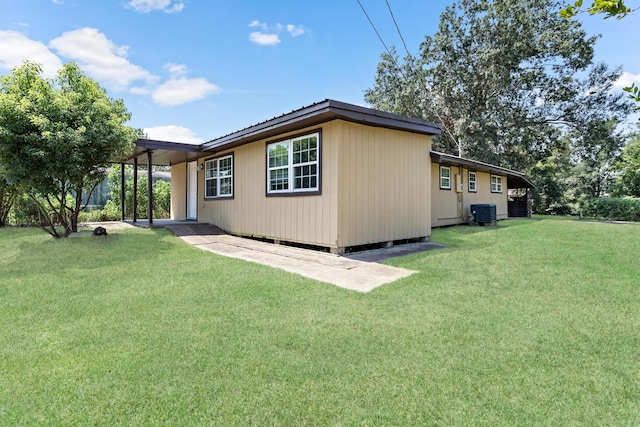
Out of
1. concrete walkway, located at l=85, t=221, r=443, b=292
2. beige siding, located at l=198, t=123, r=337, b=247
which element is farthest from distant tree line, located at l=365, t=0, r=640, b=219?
concrete walkway, located at l=85, t=221, r=443, b=292

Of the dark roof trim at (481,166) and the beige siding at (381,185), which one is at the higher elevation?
the dark roof trim at (481,166)

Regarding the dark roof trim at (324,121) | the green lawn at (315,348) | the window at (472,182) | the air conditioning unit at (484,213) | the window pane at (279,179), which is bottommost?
the green lawn at (315,348)

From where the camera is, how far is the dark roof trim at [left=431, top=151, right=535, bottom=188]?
10.4m

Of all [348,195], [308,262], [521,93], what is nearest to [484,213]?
[348,195]

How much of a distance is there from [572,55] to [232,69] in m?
19.2

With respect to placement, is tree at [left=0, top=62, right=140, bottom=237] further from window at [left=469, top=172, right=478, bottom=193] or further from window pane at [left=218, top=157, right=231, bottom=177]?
window at [left=469, top=172, right=478, bottom=193]

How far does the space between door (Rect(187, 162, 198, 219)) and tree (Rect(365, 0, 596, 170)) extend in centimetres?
1478

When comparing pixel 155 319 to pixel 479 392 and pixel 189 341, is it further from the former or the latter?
pixel 479 392

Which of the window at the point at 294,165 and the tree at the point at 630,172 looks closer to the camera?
the window at the point at 294,165

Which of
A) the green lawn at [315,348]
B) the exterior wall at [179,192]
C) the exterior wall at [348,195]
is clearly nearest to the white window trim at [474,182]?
the exterior wall at [348,195]

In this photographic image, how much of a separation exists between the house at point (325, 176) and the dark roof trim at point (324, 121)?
2 centimetres

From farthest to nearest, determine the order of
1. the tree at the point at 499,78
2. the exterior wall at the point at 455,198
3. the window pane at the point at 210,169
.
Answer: the tree at the point at 499,78 → the exterior wall at the point at 455,198 → the window pane at the point at 210,169

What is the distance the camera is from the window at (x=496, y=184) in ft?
50.3

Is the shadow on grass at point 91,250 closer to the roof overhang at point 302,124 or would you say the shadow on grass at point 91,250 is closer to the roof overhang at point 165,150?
the roof overhang at point 165,150
